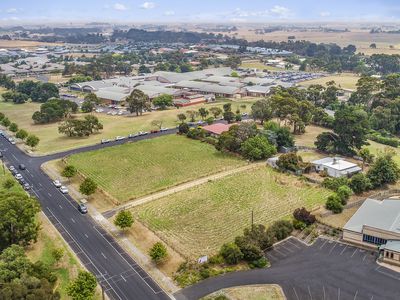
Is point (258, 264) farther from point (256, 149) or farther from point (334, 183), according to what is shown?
point (256, 149)

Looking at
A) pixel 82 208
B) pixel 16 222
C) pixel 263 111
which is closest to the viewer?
pixel 16 222

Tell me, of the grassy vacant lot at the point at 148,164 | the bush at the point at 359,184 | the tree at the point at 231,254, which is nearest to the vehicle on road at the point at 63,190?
the grassy vacant lot at the point at 148,164

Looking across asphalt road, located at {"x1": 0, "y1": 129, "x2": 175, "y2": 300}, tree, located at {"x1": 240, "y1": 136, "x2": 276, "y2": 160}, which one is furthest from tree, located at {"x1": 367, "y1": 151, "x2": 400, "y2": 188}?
asphalt road, located at {"x1": 0, "y1": 129, "x2": 175, "y2": 300}

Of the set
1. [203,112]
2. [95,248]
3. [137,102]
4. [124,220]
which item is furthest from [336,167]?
[137,102]

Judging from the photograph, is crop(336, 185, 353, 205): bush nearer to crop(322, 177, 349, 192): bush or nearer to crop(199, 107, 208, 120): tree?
crop(322, 177, 349, 192): bush

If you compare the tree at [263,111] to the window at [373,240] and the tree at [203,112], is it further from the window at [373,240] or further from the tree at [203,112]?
the window at [373,240]

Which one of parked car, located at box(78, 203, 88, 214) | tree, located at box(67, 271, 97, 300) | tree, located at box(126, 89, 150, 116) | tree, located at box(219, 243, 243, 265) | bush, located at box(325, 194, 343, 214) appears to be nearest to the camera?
tree, located at box(67, 271, 97, 300)
